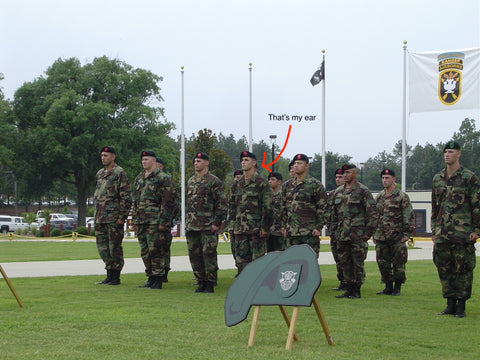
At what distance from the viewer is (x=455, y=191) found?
8.05 m

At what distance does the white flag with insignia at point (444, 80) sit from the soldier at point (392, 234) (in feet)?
49.2

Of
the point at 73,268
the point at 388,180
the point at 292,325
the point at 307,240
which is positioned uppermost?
the point at 388,180

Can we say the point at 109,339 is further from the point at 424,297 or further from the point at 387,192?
A: the point at 387,192

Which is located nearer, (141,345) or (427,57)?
(141,345)

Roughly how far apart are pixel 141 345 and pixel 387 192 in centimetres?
635

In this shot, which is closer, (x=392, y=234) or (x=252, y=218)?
(x=252, y=218)

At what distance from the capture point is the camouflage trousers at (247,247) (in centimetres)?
1024

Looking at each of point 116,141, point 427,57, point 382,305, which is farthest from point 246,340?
point 116,141

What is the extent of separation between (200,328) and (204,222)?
3.68m

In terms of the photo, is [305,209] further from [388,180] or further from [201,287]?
[201,287]

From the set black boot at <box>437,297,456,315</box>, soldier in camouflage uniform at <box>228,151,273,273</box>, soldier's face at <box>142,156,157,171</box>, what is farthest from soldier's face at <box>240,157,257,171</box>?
black boot at <box>437,297,456,315</box>

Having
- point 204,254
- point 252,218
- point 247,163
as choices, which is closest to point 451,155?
point 247,163

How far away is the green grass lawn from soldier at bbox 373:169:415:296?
0.44 meters

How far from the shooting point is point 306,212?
10.0 metres
